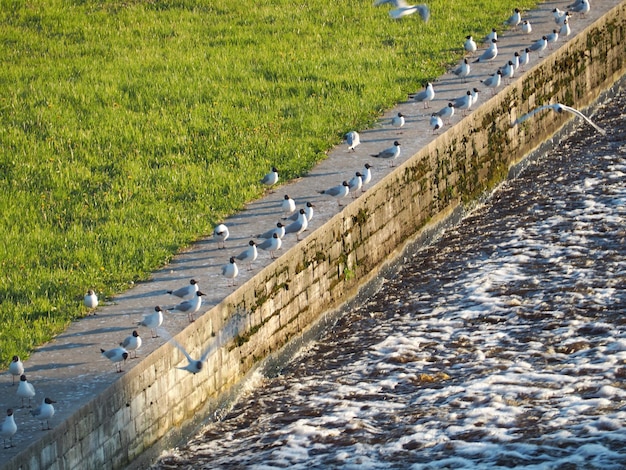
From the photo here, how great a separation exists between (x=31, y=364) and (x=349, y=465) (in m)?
3.82

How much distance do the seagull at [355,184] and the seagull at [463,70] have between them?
6969mm

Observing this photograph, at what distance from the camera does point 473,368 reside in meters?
17.6

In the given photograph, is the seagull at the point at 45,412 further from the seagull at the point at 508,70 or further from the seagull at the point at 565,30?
the seagull at the point at 565,30

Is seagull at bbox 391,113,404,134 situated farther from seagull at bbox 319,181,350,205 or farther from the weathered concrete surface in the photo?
seagull at bbox 319,181,350,205

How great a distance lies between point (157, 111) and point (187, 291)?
28.4ft

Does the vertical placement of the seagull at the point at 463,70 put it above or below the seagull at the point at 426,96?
above

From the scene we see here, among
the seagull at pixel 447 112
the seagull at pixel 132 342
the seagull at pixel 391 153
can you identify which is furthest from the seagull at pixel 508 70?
the seagull at pixel 132 342

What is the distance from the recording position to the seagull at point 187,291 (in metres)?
16.5

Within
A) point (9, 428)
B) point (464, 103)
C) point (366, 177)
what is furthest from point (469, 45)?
point (9, 428)

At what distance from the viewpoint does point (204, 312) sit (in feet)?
53.5

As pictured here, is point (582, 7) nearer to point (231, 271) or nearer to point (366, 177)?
point (366, 177)

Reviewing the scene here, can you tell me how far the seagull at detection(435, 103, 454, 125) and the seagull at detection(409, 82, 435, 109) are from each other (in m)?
1.01

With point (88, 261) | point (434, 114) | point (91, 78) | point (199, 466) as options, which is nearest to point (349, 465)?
point (199, 466)

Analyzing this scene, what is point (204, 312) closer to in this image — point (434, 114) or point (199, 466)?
point (199, 466)
